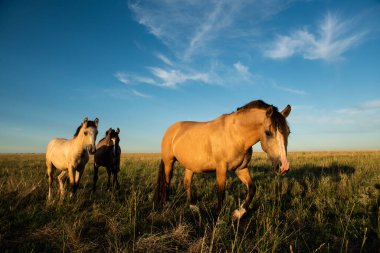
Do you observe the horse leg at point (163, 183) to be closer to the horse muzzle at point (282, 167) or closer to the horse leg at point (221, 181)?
the horse leg at point (221, 181)

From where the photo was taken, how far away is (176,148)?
6754 mm

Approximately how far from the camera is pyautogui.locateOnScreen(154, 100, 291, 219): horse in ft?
14.2

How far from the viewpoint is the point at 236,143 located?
5109 millimetres

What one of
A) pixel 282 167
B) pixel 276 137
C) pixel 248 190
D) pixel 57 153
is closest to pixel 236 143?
pixel 276 137

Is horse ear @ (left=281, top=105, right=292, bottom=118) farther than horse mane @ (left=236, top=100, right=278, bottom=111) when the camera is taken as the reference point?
No

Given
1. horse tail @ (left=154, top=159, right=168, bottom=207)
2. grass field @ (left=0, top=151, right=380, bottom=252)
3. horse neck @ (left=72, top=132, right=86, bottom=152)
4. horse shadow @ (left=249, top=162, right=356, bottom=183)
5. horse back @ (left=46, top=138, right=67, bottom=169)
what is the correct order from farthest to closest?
1. horse shadow @ (left=249, top=162, right=356, bottom=183)
2. horse back @ (left=46, top=138, right=67, bottom=169)
3. horse neck @ (left=72, top=132, right=86, bottom=152)
4. horse tail @ (left=154, top=159, right=168, bottom=207)
5. grass field @ (left=0, top=151, right=380, bottom=252)

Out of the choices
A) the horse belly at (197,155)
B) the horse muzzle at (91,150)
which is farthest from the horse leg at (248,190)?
the horse muzzle at (91,150)

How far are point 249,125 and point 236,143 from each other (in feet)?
1.54

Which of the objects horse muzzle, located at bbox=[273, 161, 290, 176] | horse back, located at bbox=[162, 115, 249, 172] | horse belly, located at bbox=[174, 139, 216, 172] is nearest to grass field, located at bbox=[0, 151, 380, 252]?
horse muzzle, located at bbox=[273, 161, 290, 176]

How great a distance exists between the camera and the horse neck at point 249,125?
4.85m

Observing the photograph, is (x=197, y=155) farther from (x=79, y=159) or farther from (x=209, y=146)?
(x=79, y=159)

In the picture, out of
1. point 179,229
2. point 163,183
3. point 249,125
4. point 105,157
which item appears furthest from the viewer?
point 105,157

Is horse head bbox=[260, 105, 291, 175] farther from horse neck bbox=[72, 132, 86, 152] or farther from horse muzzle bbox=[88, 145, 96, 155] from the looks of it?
horse neck bbox=[72, 132, 86, 152]

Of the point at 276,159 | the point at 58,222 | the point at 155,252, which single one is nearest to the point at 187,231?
the point at 155,252
